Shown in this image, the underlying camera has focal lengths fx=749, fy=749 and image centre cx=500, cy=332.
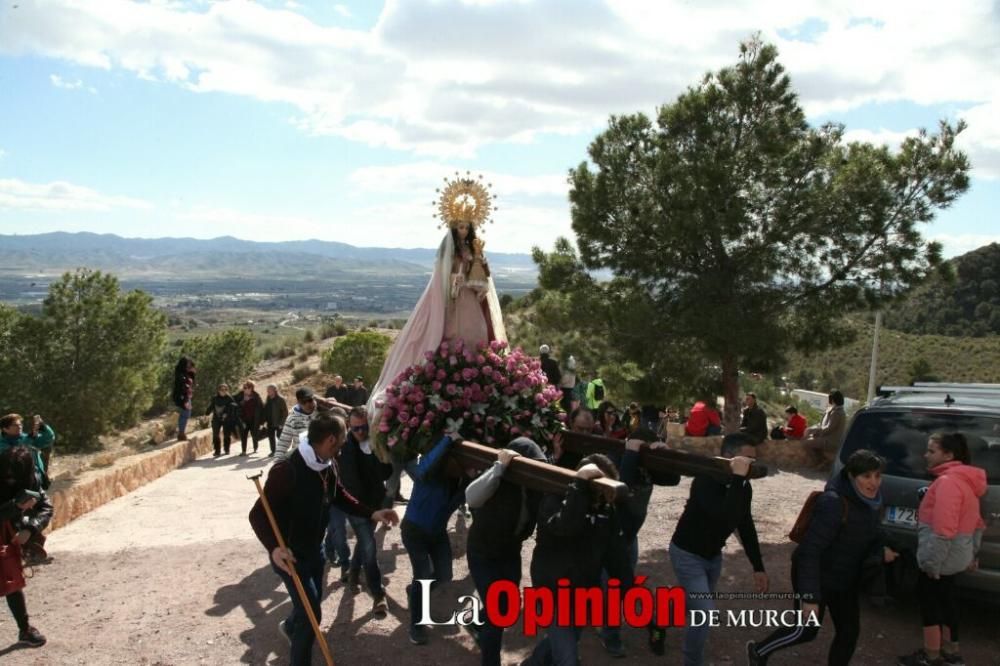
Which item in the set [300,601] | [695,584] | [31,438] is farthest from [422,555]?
[31,438]

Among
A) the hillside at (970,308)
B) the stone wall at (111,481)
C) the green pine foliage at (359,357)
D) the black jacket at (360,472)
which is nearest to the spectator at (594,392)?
the black jacket at (360,472)

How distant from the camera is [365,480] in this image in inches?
273

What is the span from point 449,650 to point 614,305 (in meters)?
7.47

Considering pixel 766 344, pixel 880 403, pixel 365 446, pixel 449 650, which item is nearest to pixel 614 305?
pixel 766 344

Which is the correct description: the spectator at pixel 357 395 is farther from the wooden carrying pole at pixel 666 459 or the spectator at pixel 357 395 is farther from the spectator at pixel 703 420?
the wooden carrying pole at pixel 666 459

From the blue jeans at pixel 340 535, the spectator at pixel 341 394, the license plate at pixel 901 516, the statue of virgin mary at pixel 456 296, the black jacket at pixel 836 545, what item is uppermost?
the statue of virgin mary at pixel 456 296

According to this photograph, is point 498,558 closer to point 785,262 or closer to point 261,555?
point 261,555

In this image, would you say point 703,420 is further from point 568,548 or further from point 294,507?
point 294,507

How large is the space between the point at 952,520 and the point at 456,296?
4368 millimetres

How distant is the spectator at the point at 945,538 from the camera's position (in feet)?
17.7

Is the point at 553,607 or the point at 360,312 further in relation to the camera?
the point at 360,312

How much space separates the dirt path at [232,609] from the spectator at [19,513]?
0.18m

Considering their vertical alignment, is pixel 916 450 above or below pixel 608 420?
above

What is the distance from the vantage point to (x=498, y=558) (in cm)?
517
